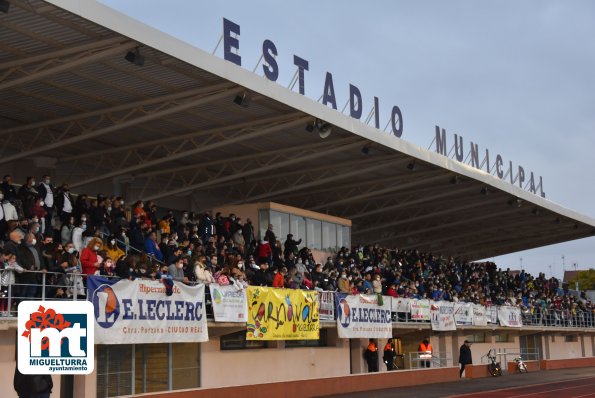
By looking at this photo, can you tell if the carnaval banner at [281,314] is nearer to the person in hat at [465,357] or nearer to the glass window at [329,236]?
the person in hat at [465,357]

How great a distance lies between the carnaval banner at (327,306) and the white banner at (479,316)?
11.9 meters

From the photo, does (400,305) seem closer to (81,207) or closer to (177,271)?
(177,271)

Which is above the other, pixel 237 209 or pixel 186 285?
pixel 237 209

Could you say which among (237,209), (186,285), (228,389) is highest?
(237,209)

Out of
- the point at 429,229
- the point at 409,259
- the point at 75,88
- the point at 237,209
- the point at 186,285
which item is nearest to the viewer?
the point at 186,285

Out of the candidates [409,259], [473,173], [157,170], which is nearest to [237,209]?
[157,170]

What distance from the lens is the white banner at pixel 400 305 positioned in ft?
101

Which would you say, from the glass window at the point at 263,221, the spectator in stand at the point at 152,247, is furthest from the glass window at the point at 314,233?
the spectator in stand at the point at 152,247

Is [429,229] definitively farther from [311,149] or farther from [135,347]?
[135,347]

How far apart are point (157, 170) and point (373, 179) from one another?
9894mm

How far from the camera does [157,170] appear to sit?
31.4 m

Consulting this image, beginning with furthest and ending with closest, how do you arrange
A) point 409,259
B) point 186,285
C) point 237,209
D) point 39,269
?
point 409,259, point 237,209, point 186,285, point 39,269

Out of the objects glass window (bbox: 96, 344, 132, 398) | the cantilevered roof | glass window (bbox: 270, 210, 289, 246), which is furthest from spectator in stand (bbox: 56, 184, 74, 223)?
glass window (bbox: 270, 210, 289, 246)

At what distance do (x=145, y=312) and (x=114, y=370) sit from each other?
224cm
